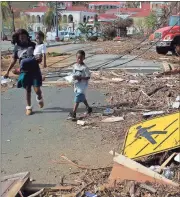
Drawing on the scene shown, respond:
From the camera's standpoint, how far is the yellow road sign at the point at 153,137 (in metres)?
5.10

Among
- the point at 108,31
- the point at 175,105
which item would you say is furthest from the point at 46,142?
the point at 108,31

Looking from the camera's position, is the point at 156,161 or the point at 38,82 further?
the point at 38,82

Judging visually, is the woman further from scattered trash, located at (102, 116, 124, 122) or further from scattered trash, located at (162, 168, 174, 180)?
scattered trash, located at (162, 168, 174, 180)

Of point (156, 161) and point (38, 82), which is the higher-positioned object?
point (38, 82)

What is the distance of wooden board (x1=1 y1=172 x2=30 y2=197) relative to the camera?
442cm

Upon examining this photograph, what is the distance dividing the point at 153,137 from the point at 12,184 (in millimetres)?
1804

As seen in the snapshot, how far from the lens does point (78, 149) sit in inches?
247

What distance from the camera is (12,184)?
458 cm

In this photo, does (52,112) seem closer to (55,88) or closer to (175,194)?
(55,88)

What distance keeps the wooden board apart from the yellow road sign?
1291mm

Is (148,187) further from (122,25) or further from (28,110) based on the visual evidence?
(122,25)

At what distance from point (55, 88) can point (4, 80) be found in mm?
1517

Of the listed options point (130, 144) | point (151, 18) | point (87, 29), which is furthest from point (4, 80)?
point (151, 18)

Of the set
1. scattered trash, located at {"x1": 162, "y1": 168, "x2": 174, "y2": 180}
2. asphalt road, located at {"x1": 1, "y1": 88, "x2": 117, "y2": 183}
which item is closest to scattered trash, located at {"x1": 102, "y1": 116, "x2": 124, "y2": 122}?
asphalt road, located at {"x1": 1, "y1": 88, "x2": 117, "y2": 183}
